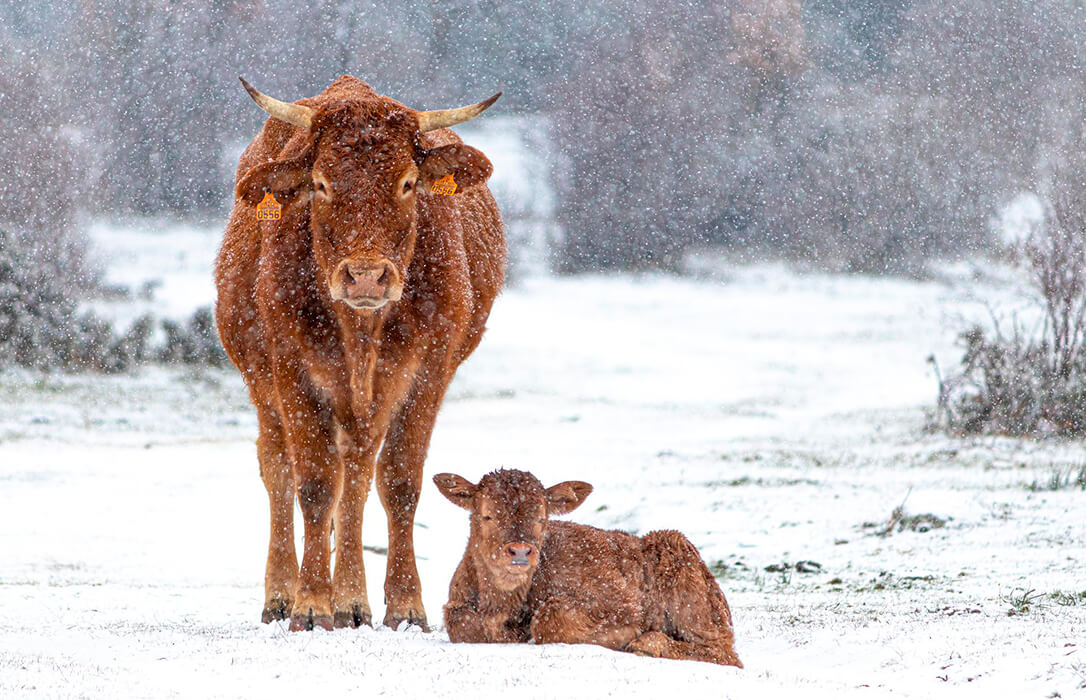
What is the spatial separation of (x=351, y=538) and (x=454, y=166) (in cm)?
229

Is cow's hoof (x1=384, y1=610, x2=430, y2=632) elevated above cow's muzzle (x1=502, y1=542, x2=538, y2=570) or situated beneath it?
situated beneath

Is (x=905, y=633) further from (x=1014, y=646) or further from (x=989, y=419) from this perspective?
(x=989, y=419)

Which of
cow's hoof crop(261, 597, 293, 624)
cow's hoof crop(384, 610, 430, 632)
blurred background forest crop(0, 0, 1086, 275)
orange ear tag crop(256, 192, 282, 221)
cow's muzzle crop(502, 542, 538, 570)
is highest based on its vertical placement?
blurred background forest crop(0, 0, 1086, 275)

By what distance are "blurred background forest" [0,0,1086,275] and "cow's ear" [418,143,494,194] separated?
30441 mm

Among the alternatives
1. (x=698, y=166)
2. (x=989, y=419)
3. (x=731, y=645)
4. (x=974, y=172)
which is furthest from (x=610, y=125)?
(x=731, y=645)

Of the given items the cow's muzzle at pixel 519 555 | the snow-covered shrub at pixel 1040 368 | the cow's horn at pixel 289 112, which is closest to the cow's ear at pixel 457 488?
the cow's muzzle at pixel 519 555

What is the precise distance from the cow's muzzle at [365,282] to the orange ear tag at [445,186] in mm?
898

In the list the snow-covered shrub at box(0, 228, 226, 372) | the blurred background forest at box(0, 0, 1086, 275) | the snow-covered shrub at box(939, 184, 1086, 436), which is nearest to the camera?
the snow-covered shrub at box(939, 184, 1086, 436)

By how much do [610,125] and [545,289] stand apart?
11492mm

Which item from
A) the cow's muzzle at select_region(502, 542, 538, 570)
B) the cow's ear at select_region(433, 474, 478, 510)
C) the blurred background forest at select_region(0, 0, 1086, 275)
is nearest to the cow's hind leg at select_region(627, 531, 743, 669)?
the cow's muzzle at select_region(502, 542, 538, 570)

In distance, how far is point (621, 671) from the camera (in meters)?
6.05

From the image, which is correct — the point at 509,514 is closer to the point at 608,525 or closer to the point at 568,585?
the point at 568,585

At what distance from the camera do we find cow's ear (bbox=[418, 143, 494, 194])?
784 centimetres

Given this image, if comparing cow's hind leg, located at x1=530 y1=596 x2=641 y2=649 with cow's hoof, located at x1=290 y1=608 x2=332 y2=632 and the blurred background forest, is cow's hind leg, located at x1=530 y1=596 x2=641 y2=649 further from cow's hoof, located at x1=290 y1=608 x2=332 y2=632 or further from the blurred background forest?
the blurred background forest
